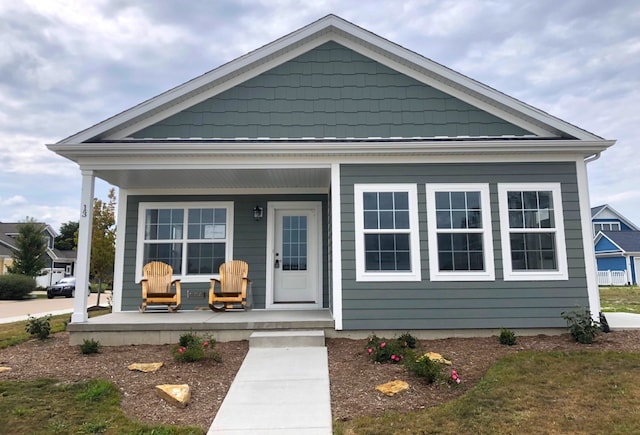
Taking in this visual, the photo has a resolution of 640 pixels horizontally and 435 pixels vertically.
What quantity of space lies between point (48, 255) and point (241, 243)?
29576 millimetres

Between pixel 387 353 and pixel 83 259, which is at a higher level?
pixel 83 259

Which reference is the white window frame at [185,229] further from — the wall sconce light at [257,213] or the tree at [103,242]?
the tree at [103,242]

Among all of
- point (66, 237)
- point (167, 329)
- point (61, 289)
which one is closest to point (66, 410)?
point (167, 329)

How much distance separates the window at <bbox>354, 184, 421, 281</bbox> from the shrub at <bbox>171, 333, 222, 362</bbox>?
241cm

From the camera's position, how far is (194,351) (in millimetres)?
4910

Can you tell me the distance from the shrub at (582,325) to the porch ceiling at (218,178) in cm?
441

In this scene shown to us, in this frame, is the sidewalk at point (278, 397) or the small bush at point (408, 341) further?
the small bush at point (408, 341)

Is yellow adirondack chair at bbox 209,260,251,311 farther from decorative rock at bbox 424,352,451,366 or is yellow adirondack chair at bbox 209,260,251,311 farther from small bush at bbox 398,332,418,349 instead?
decorative rock at bbox 424,352,451,366

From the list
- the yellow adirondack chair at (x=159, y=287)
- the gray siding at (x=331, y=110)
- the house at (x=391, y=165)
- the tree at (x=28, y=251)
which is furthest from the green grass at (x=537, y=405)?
the tree at (x=28, y=251)

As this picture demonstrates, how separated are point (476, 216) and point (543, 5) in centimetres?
712

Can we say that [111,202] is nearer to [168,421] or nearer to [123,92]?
[123,92]

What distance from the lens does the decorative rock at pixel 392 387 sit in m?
4.02

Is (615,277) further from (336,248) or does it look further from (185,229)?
(185,229)

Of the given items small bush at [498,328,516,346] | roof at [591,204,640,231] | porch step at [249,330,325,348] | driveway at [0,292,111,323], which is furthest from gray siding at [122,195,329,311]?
roof at [591,204,640,231]
